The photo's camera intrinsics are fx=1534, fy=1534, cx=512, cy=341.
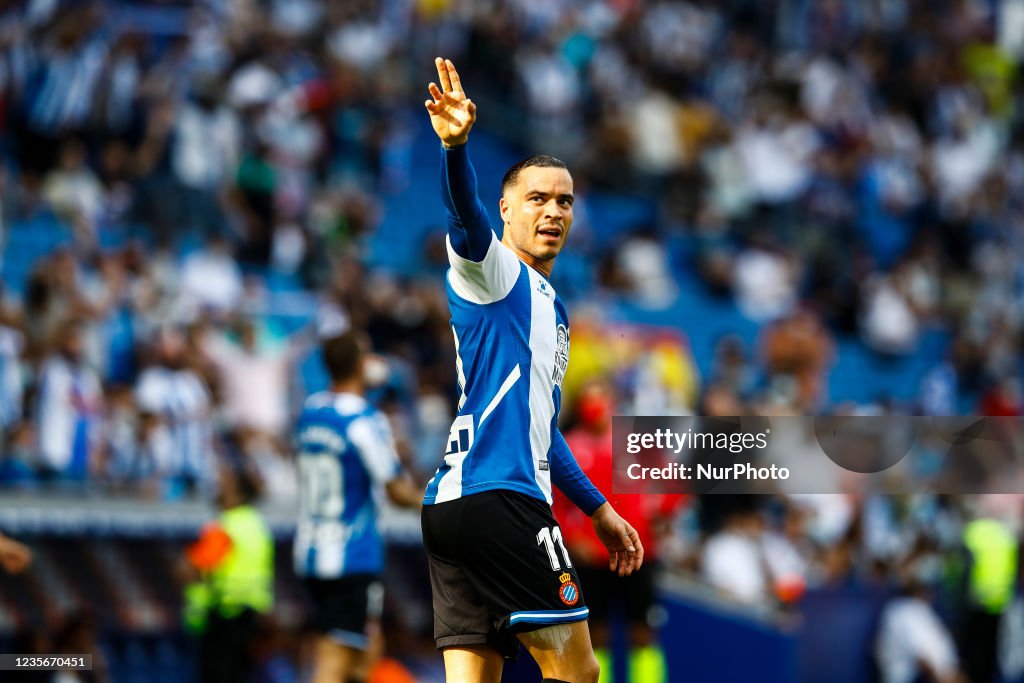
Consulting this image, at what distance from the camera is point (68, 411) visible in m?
11.1

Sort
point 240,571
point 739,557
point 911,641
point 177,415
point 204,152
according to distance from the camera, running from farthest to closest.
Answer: point 204,152
point 911,641
point 739,557
point 177,415
point 240,571

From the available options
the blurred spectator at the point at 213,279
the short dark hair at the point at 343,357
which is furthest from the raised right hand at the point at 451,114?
the blurred spectator at the point at 213,279

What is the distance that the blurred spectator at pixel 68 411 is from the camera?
11016 mm

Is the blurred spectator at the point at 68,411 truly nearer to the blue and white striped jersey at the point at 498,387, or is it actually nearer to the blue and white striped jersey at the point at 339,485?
the blue and white striped jersey at the point at 339,485

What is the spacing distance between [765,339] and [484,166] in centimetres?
408

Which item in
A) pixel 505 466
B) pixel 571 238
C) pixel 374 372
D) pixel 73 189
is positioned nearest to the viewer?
pixel 505 466

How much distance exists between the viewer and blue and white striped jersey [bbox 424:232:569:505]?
502cm

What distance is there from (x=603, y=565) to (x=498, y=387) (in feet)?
17.8

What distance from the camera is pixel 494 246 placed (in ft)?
15.9

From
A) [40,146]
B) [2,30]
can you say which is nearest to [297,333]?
[40,146]

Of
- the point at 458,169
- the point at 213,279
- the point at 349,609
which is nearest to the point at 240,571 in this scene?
the point at 349,609

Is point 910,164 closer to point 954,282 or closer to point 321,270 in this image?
point 954,282

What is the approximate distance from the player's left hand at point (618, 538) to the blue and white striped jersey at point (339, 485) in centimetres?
263

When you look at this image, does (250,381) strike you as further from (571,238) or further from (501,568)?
(501,568)
